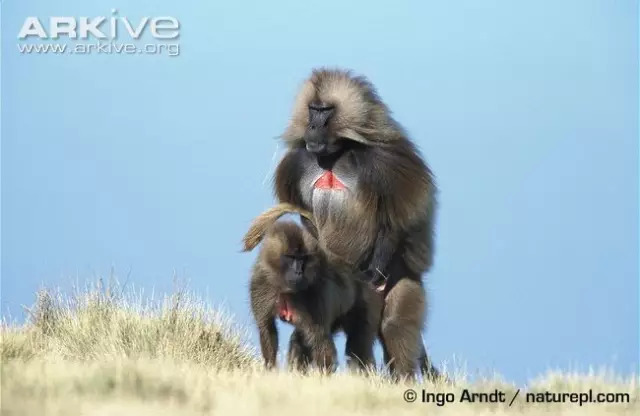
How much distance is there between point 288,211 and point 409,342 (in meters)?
1.44

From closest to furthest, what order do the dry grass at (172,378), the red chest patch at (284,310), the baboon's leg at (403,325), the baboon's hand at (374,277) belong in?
the dry grass at (172,378), the red chest patch at (284,310), the baboon's leg at (403,325), the baboon's hand at (374,277)

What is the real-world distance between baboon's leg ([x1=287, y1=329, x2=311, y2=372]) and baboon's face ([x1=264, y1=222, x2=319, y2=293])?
0.47 meters

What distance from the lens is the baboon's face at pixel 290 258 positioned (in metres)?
10.7

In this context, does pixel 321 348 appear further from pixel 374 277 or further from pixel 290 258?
pixel 374 277

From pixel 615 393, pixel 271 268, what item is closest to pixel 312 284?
pixel 271 268

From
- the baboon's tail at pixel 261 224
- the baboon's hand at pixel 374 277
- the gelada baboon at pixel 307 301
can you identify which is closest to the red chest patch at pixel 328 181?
the baboon's tail at pixel 261 224

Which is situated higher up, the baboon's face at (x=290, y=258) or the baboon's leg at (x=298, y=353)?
the baboon's face at (x=290, y=258)

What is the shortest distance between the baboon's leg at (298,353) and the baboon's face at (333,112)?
150cm

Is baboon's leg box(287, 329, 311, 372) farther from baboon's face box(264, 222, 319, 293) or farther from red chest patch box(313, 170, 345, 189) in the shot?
red chest patch box(313, 170, 345, 189)

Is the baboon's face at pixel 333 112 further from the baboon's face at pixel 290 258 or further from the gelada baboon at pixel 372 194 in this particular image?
the baboon's face at pixel 290 258

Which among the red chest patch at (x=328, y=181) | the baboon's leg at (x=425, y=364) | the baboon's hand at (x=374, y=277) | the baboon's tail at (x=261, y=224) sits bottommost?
the baboon's leg at (x=425, y=364)

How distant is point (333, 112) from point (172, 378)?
2.90 metres

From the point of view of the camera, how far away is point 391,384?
398 inches

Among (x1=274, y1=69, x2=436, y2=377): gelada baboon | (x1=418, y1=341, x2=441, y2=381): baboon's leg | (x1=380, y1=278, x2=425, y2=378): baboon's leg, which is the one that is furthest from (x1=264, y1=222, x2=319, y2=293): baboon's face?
(x1=418, y1=341, x2=441, y2=381): baboon's leg
